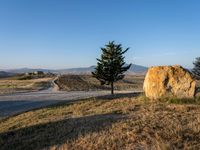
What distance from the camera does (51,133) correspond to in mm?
10008

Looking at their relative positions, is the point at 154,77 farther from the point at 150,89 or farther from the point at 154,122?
the point at 154,122

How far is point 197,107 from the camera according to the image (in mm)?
11914

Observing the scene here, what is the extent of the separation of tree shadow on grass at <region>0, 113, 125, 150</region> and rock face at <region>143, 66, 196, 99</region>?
18.3ft

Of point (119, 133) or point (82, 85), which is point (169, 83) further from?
point (82, 85)

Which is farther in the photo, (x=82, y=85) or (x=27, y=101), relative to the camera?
(x=82, y=85)

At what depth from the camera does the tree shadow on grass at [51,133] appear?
9.06 metres

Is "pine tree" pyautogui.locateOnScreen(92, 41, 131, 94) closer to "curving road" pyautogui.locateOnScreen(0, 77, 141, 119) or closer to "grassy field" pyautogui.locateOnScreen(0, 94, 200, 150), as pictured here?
"curving road" pyautogui.locateOnScreen(0, 77, 141, 119)

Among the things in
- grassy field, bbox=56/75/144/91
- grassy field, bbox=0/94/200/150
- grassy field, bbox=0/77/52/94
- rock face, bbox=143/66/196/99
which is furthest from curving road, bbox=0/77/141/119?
grassy field, bbox=56/75/144/91

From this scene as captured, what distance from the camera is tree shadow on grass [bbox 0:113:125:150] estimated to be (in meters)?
9.06

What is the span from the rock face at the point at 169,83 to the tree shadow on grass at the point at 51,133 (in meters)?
5.57

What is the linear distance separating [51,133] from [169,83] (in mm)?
7227

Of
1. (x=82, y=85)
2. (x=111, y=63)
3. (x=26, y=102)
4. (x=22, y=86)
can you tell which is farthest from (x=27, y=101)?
(x=82, y=85)

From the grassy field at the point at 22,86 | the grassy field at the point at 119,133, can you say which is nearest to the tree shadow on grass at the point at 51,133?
the grassy field at the point at 119,133

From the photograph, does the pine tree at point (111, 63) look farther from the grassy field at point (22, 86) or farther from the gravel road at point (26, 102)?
the grassy field at point (22, 86)
